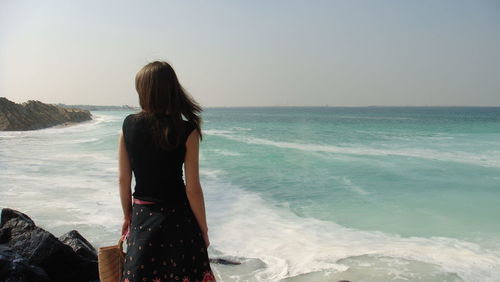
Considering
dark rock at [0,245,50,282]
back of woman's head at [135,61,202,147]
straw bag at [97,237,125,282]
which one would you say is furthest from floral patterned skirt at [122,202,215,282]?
dark rock at [0,245,50,282]

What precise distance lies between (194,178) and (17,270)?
282 cm

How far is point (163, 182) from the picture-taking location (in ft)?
7.88

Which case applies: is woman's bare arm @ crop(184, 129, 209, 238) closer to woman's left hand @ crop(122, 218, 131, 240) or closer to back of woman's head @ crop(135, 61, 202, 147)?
back of woman's head @ crop(135, 61, 202, 147)

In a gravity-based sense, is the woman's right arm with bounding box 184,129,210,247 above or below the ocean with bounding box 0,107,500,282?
above

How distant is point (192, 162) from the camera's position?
2367 millimetres

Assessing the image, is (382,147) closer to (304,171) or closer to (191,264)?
(304,171)

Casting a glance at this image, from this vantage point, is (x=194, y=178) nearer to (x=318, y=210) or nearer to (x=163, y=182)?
(x=163, y=182)

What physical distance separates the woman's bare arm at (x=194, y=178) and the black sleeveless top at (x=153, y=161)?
0.03m

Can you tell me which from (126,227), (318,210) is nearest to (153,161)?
(126,227)

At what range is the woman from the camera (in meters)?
2.33

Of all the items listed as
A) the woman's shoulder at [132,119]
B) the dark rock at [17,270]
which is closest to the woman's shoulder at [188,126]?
the woman's shoulder at [132,119]

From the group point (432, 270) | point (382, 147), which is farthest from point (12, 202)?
point (382, 147)

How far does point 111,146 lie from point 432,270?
21.9m

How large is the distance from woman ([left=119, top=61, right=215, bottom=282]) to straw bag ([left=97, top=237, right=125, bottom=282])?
0.11 metres
